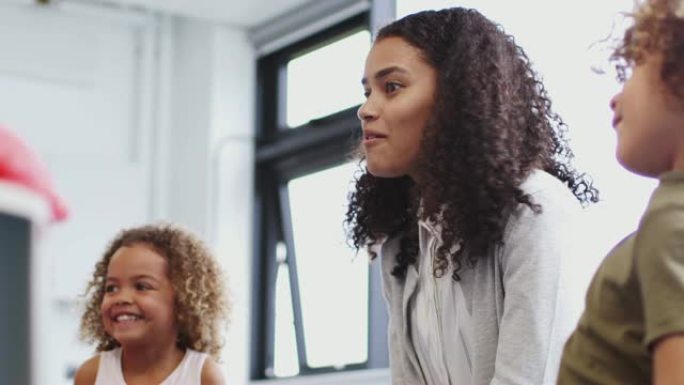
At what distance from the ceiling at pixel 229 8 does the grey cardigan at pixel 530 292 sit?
10.0ft

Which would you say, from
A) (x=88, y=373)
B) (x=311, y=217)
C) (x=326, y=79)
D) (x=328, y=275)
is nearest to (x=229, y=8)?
(x=326, y=79)

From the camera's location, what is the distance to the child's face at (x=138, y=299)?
2.54 metres

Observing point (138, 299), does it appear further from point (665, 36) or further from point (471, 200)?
point (665, 36)

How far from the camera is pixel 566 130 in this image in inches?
78.7

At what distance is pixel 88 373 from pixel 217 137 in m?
2.49

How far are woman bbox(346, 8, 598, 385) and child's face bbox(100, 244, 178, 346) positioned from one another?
28.3 inches

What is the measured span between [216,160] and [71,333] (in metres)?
0.87

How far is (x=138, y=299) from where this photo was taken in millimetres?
2555

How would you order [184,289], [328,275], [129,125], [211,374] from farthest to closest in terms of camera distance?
[129,125] < [328,275] < [184,289] < [211,374]

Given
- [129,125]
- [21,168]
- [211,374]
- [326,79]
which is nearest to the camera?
[21,168]

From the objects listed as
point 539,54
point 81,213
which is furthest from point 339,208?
point 539,54

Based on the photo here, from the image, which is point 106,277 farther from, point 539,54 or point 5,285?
point 5,285

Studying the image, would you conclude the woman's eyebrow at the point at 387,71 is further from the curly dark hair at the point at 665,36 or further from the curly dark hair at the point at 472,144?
the curly dark hair at the point at 665,36

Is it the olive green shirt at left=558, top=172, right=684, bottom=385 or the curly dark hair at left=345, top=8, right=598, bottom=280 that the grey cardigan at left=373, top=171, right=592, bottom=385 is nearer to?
the curly dark hair at left=345, top=8, right=598, bottom=280
